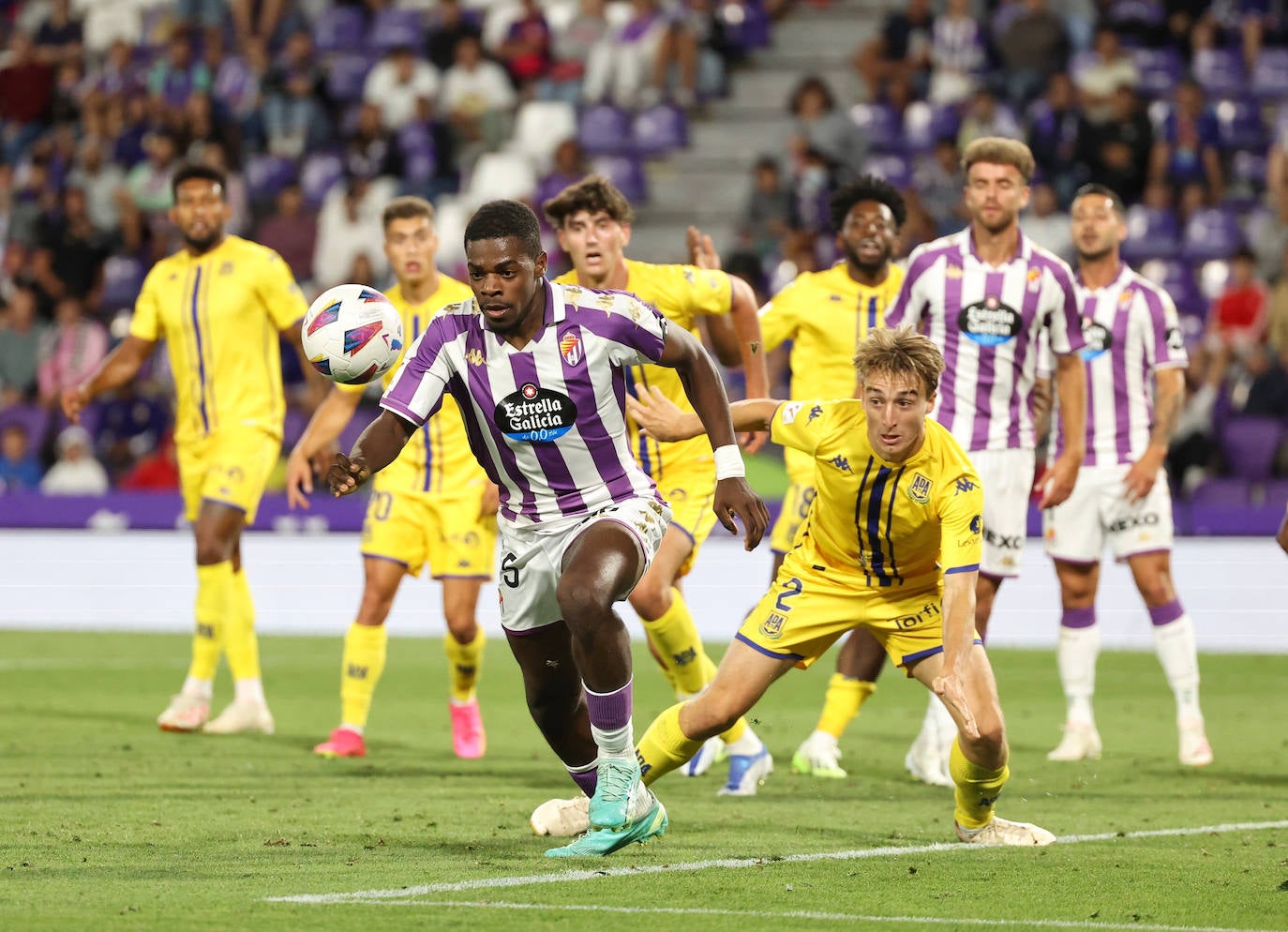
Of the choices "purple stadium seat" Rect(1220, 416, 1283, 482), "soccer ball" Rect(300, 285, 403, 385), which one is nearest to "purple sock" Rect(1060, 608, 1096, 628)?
"soccer ball" Rect(300, 285, 403, 385)

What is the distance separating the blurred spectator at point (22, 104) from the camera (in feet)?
74.2

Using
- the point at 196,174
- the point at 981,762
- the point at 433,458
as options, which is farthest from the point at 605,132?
the point at 981,762

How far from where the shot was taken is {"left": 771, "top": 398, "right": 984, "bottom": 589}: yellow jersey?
6.05 m

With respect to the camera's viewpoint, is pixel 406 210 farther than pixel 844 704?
Yes

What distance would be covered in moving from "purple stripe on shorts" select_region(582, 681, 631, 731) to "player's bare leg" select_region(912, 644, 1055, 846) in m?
0.97

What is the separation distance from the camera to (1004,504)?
8266 mm

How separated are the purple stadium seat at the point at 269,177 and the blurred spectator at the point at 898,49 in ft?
20.0

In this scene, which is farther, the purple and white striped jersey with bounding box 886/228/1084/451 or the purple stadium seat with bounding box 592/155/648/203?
the purple stadium seat with bounding box 592/155/648/203

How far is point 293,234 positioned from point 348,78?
2990 mm

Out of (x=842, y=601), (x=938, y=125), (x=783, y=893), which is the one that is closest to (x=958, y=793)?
(x=842, y=601)

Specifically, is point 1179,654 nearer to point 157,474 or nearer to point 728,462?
point 728,462

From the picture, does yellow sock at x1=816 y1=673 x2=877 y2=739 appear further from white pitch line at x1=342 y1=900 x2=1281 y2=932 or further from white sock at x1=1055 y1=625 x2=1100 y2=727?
white pitch line at x1=342 y1=900 x2=1281 y2=932

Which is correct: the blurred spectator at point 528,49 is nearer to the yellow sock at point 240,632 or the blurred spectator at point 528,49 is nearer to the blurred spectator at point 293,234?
the blurred spectator at point 293,234

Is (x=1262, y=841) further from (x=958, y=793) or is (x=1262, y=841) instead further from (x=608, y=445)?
(x=608, y=445)
